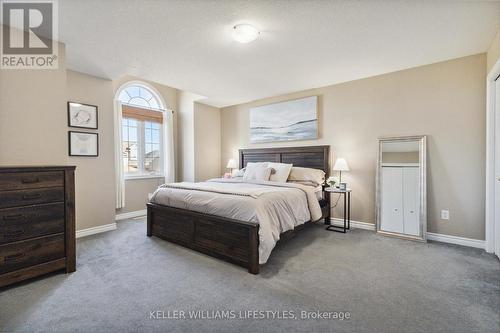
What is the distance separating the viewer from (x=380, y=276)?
2186 millimetres

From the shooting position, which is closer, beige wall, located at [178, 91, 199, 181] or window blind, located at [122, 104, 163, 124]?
window blind, located at [122, 104, 163, 124]

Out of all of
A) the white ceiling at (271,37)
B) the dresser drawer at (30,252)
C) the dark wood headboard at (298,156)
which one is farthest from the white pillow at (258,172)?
the dresser drawer at (30,252)

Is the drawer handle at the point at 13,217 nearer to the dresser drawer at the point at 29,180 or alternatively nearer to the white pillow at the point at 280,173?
the dresser drawer at the point at 29,180

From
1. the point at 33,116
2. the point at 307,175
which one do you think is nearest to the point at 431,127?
the point at 307,175

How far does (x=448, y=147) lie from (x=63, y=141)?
477 cm

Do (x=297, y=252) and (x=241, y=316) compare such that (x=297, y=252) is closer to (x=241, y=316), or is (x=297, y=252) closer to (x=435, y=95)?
(x=241, y=316)

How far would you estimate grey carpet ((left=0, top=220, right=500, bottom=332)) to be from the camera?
61.2 inches

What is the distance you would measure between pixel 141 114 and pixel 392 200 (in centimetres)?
470

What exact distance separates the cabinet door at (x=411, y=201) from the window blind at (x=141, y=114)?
462 cm

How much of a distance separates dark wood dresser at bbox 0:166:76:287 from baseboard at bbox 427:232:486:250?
4.29 metres

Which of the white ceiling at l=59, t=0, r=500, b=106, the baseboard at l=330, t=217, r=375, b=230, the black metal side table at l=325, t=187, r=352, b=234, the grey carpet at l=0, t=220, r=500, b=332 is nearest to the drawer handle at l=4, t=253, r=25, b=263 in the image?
the grey carpet at l=0, t=220, r=500, b=332

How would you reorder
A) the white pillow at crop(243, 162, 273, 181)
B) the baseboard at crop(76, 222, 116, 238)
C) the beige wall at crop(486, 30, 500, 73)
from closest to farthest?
the beige wall at crop(486, 30, 500, 73), the baseboard at crop(76, 222, 116, 238), the white pillow at crop(243, 162, 273, 181)

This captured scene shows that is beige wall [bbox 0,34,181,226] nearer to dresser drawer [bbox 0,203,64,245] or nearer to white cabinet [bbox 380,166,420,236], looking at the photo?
dresser drawer [bbox 0,203,64,245]

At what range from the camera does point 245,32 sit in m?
2.31
